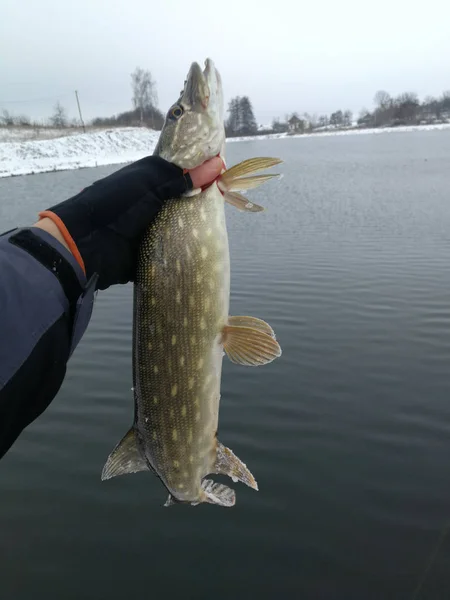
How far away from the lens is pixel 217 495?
2418 millimetres

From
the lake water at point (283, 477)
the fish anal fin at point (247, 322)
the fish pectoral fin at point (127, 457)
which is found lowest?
the lake water at point (283, 477)

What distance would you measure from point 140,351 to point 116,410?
3877mm

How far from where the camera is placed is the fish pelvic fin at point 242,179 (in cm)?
224

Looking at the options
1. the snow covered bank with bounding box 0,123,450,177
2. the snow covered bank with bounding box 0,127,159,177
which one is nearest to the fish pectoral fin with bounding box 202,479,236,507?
the snow covered bank with bounding box 0,127,159,177

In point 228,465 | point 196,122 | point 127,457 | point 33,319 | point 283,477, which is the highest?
point 196,122

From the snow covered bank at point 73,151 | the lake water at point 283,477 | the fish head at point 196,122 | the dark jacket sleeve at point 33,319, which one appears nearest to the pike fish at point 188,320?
the fish head at point 196,122

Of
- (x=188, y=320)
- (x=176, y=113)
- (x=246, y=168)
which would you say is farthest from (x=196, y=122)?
(x=188, y=320)

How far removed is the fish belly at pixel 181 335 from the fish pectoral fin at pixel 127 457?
0.14 feet

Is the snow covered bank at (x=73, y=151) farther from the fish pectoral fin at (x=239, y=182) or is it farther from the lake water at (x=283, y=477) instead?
the fish pectoral fin at (x=239, y=182)

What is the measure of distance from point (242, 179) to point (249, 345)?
0.86m

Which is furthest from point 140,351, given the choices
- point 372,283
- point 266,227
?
point 266,227

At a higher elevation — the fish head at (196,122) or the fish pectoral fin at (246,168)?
the fish head at (196,122)

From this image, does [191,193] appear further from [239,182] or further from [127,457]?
[127,457]

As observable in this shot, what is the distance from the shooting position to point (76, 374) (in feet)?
22.1
